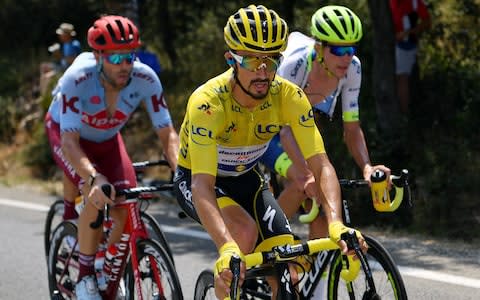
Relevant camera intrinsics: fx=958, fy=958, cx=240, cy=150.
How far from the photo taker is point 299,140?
192 inches

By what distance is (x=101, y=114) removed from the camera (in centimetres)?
629

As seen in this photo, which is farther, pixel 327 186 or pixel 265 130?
pixel 265 130

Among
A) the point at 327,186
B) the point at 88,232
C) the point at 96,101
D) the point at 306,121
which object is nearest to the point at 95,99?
the point at 96,101

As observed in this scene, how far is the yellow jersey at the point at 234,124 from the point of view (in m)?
4.63

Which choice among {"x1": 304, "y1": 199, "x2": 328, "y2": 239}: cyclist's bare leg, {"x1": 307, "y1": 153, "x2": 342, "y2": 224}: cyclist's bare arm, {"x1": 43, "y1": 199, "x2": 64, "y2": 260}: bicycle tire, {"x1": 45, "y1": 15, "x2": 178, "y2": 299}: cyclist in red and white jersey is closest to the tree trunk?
{"x1": 43, "y1": 199, "x2": 64, "y2": 260}: bicycle tire

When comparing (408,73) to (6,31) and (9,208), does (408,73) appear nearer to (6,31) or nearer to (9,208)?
(9,208)

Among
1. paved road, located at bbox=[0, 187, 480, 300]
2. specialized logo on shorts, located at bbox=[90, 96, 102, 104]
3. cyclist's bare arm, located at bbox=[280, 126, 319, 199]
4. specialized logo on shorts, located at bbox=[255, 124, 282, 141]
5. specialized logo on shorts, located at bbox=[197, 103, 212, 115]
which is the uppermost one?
specialized logo on shorts, located at bbox=[197, 103, 212, 115]

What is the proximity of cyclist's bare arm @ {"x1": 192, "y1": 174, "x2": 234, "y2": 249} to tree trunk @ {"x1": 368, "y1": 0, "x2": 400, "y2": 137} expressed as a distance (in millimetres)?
5924

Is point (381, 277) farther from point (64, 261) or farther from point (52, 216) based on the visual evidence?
point (52, 216)

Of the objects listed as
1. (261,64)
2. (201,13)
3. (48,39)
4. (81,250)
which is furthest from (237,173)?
(48,39)

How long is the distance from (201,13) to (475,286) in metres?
11.3

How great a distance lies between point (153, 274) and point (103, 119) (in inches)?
48.6

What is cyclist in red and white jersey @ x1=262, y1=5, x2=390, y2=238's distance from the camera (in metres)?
5.78

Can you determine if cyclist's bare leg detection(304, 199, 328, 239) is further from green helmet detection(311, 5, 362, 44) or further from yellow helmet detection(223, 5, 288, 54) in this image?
yellow helmet detection(223, 5, 288, 54)
